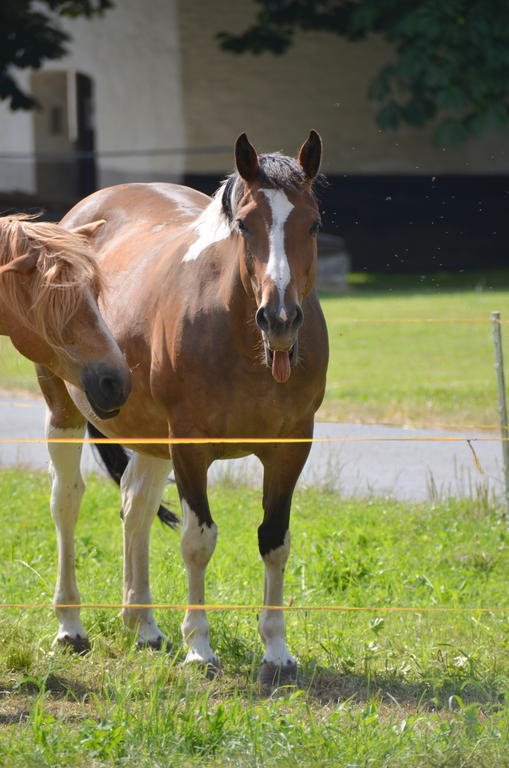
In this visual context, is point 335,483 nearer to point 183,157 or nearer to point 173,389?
point 173,389

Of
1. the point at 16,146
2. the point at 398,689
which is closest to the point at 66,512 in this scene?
the point at 398,689

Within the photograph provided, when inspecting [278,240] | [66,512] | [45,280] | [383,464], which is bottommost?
[383,464]

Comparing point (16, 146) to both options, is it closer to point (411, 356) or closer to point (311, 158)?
point (411, 356)

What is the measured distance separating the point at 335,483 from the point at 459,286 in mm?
13550

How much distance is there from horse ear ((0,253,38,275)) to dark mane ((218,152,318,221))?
836 millimetres

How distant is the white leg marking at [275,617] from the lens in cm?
442

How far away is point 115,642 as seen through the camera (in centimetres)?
486

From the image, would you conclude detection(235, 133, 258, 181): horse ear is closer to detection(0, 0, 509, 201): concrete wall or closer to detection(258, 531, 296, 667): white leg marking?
detection(258, 531, 296, 667): white leg marking

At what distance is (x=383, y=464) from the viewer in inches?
334

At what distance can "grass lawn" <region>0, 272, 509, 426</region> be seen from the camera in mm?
10211

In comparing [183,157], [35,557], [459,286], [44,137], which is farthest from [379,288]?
[35,557]

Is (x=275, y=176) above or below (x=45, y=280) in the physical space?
above

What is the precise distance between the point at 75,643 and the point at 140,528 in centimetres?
68

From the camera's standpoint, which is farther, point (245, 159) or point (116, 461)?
point (116, 461)
